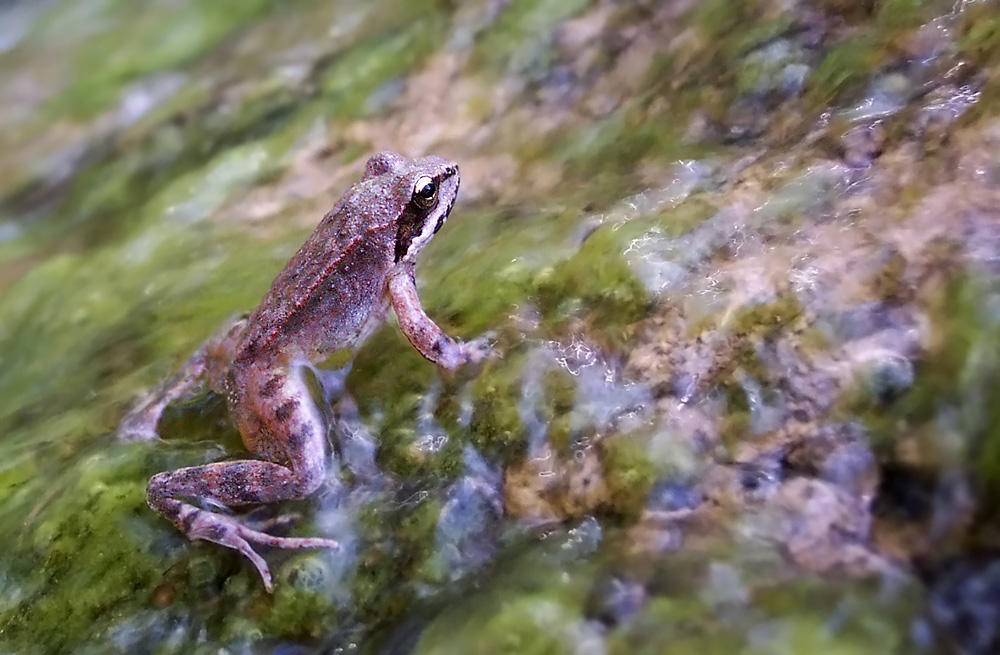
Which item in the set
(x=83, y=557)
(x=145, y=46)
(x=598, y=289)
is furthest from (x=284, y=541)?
(x=145, y=46)

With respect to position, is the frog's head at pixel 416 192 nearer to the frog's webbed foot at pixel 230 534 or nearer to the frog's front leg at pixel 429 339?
the frog's front leg at pixel 429 339

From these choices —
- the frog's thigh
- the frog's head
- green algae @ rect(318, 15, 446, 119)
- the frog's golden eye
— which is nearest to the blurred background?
the frog's thigh

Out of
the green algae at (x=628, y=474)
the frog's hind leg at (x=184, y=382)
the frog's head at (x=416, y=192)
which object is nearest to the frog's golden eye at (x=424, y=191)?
the frog's head at (x=416, y=192)

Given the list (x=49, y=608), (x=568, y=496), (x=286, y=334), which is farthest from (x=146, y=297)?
(x=568, y=496)

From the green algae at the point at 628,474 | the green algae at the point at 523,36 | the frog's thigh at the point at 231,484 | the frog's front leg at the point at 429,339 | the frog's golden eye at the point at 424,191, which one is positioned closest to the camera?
the green algae at the point at 628,474

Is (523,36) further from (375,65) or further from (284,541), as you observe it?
(284,541)

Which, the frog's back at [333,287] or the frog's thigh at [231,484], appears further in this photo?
the frog's back at [333,287]

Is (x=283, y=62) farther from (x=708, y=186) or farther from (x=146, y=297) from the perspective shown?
(x=708, y=186)
